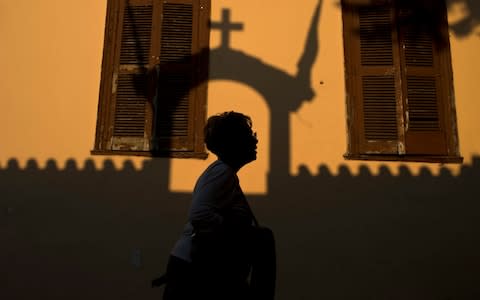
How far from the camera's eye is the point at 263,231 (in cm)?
142

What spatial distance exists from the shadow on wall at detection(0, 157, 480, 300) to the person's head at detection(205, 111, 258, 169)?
3175mm

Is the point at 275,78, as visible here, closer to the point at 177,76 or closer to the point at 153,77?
the point at 177,76

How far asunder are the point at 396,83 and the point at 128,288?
3680 mm

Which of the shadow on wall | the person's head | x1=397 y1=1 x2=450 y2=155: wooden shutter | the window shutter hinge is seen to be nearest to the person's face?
the person's head

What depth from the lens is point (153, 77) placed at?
5121 mm

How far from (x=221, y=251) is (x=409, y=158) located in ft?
13.0

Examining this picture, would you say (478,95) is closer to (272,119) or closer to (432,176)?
(432,176)

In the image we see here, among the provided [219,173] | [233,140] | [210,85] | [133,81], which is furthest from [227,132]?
[133,81]

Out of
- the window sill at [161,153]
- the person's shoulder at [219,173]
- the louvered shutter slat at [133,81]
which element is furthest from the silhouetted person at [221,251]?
the louvered shutter slat at [133,81]

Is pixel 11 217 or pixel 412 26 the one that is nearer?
pixel 11 217

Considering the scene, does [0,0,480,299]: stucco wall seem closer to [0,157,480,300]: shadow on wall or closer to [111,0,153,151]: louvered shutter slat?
[0,157,480,300]: shadow on wall

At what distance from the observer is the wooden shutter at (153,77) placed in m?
4.96

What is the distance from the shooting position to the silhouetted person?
140 cm

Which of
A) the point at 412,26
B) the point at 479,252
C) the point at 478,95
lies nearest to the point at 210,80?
the point at 412,26
